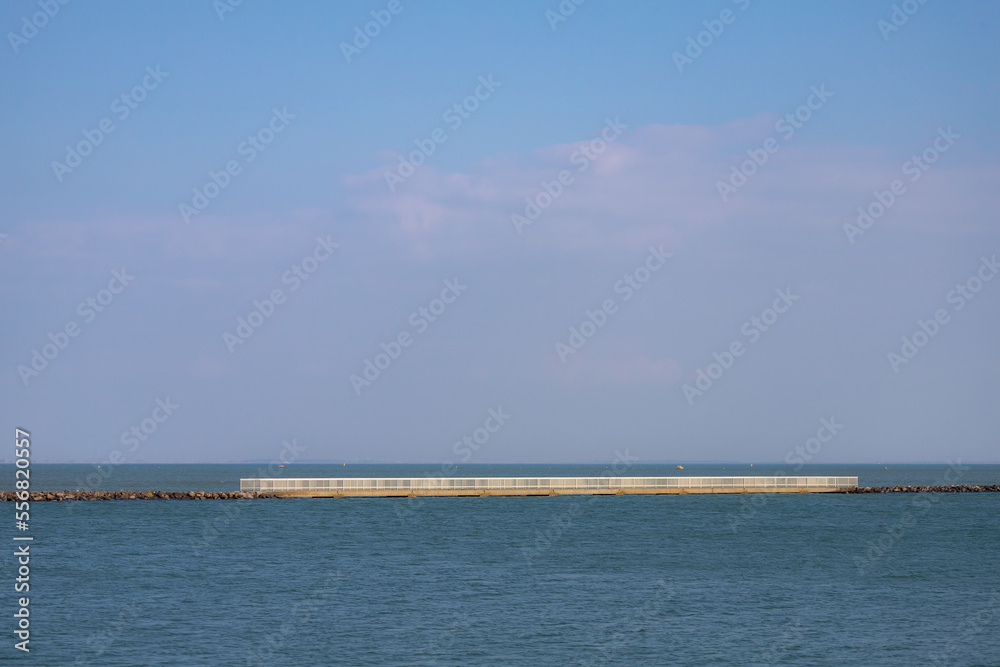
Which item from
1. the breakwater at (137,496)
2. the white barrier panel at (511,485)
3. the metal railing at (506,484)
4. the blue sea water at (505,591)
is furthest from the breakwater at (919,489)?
the breakwater at (137,496)

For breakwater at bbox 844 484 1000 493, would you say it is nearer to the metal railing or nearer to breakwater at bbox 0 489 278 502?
the metal railing

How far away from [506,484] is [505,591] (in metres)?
67.7

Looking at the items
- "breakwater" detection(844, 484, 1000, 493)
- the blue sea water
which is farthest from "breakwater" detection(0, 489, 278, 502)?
"breakwater" detection(844, 484, 1000, 493)

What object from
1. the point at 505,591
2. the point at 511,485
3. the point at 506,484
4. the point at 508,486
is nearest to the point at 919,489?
the point at 506,484

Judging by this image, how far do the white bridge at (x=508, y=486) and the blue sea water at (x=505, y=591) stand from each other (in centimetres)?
1572

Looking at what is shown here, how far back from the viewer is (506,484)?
112 m

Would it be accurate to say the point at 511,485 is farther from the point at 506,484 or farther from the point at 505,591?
the point at 505,591

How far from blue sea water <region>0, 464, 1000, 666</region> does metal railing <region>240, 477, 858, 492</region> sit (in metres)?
17.0

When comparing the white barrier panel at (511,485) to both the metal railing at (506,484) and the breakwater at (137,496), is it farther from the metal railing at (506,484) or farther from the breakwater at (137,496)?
the breakwater at (137,496)

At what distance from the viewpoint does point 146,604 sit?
1593 inches

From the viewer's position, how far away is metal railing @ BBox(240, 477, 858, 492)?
99062 mm

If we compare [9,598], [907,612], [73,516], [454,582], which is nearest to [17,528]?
[73,516]

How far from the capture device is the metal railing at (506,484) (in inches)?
3900

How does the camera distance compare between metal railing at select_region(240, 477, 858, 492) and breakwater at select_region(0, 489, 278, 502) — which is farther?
breakwater at select_region(0, 489, 278, 502)
